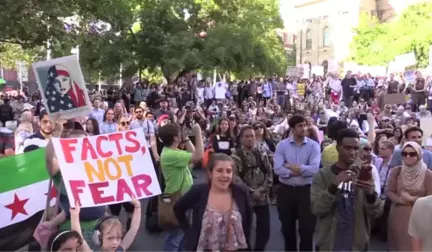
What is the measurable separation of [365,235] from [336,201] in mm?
380

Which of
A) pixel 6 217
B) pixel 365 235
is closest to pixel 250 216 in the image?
pixel 365 235

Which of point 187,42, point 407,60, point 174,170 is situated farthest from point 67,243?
point 187,42

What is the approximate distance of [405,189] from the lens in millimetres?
5219

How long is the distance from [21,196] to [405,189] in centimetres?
351

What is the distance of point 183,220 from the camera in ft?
14.8

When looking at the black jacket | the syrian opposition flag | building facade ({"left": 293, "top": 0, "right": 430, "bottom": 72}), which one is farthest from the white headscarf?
building facade ({"left": 293, "top": 0, "right": 430, "bottom": 72})

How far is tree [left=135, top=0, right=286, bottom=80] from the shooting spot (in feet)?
101

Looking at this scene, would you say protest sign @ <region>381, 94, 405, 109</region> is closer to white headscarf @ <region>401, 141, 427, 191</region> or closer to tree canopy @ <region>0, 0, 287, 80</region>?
tree canopy @ <region>0, 0, 287, 80</region>

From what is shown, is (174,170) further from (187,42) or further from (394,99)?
(187,42)

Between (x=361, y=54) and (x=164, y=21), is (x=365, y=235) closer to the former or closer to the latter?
(x=164, y=21)

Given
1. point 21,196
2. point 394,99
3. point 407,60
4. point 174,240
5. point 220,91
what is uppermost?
point 407,60

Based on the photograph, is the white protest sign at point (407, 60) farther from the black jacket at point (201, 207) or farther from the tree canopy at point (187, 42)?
the black jacket at point (201, 207)

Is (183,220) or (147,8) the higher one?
(147,8)

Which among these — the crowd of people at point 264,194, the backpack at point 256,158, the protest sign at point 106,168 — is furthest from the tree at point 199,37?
the protest sign at point 106,168
